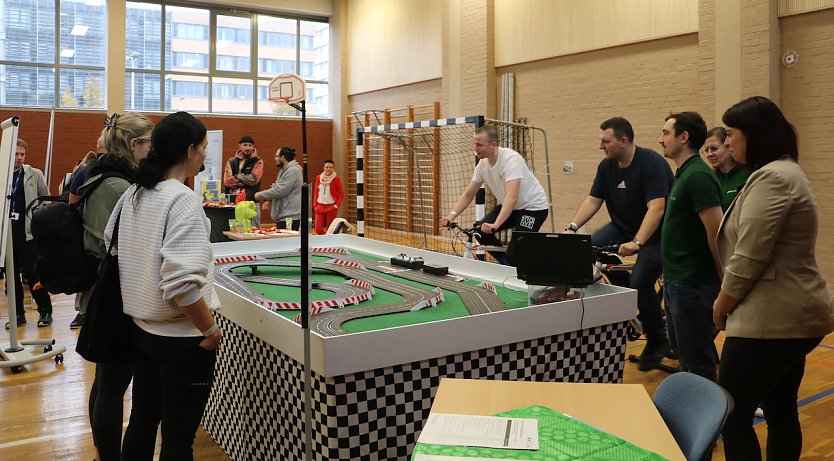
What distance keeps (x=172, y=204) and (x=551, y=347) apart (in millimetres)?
1445

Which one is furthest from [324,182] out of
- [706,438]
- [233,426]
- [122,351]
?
[706,438]

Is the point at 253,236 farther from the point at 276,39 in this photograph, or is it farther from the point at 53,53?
the point at 276,39

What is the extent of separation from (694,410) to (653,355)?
2758mm

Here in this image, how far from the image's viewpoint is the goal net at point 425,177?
10.8m

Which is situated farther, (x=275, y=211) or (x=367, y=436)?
(x=275, y=211)

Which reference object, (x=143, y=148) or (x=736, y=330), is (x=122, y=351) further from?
(x=736, y=330)

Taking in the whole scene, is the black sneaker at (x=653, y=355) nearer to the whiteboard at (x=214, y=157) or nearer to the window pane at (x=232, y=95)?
the whiteboard at (x=214, y=157)

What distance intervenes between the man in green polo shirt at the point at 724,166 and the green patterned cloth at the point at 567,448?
2.82m

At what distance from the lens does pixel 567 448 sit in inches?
57.4

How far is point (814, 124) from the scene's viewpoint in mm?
7105

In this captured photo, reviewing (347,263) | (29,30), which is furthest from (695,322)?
(29,30)

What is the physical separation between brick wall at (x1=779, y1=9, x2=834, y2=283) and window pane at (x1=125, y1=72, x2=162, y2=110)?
11339mm

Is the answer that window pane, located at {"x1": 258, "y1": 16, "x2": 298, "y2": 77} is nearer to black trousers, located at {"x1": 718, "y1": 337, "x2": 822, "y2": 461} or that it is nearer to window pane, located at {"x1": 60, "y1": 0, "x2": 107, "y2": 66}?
window pane, located at {"x1": 60, "y1": 0, "x2": 107, "y2": 66}

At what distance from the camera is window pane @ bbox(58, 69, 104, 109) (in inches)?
523
